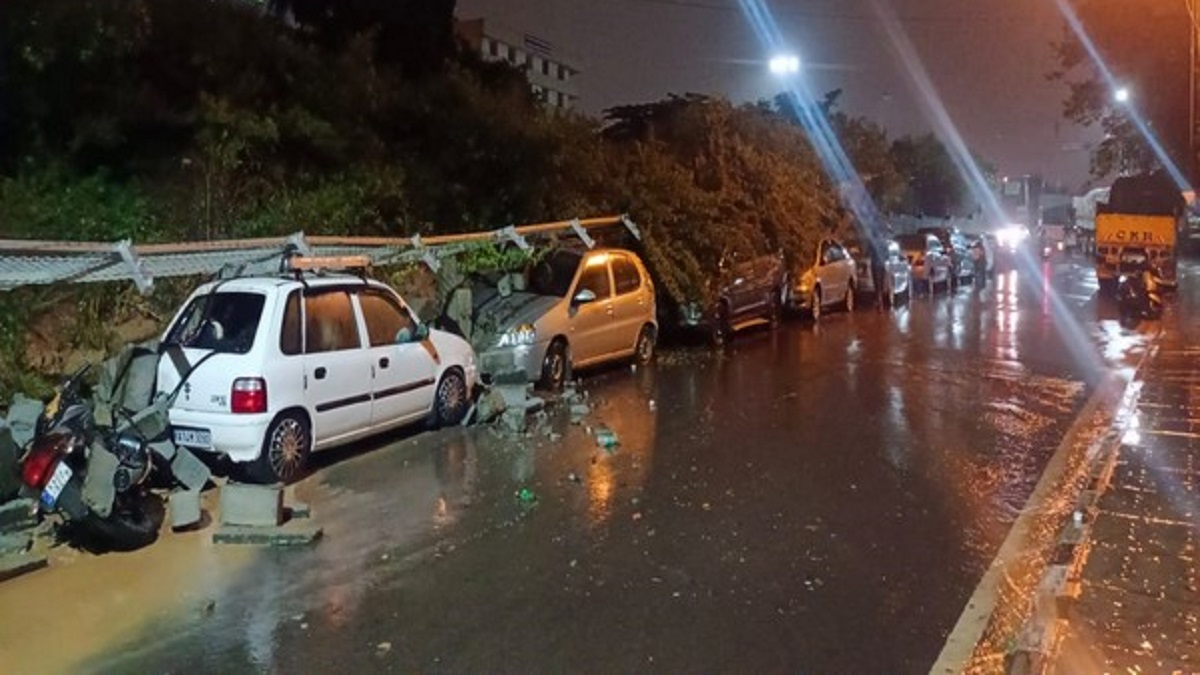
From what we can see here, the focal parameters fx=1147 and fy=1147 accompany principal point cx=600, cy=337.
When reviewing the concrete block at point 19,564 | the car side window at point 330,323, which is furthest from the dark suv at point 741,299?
the concrete block at point 19,564

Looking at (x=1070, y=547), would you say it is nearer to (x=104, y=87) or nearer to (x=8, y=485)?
(x=8, y=485)

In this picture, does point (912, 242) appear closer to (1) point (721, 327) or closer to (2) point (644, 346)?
(1) point (721, 327)

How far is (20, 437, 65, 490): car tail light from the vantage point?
285 inches

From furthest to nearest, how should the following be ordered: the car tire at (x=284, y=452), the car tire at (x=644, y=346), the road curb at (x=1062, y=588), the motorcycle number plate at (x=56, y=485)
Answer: the car tire at (x=644, y=346), the car tire at (x=284, y=452), the motorcycle number plate at (x=56, y=485), the road curb at (x=1062, y=588)

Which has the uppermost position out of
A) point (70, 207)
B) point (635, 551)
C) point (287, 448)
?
point (70, 207)

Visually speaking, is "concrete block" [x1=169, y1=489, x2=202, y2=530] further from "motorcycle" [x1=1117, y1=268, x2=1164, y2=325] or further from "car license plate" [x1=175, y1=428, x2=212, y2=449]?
"motorcycle" [x1=1117, y1=268, x2=1164, y2=325]

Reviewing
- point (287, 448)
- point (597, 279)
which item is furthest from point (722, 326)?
point (287, 448)

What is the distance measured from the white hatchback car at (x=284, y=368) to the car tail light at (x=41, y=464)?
1.50 meters

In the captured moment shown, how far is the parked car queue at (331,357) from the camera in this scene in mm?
8797

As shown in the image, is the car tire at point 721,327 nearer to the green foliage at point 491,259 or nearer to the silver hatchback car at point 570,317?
the silver hatchback car at point 570,317

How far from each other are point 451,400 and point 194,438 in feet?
10.3

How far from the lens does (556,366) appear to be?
1419 centimetres

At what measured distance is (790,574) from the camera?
694 cm

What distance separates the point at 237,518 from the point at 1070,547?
5.55 meters
